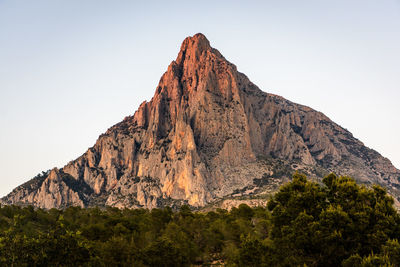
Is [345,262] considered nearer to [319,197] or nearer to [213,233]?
[319,197]

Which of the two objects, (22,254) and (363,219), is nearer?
(22,254)

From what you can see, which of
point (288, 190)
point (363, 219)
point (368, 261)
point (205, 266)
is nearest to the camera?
point (368, 261)

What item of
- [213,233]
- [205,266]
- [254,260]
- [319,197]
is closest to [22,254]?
[254,260]

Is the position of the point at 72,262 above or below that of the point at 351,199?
below

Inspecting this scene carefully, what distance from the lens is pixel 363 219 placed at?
42.4 meters

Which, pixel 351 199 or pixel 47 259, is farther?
pixel 351 199

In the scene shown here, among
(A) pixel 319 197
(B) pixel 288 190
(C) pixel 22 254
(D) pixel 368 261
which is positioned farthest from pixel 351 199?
(C) pixel 22 254

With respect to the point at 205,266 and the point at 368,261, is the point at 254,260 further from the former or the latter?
the point at 205,266

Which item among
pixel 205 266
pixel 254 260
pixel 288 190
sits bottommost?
pixel 205 266

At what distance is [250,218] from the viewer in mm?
110750

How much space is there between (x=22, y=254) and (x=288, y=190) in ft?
110

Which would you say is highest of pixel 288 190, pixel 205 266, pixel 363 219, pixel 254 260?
pixel 288 190

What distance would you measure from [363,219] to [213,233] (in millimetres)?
45238

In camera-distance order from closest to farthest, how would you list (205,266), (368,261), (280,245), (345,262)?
1. (368,261)
2. (345,262)
3. (280,245)
4. (205,266)
